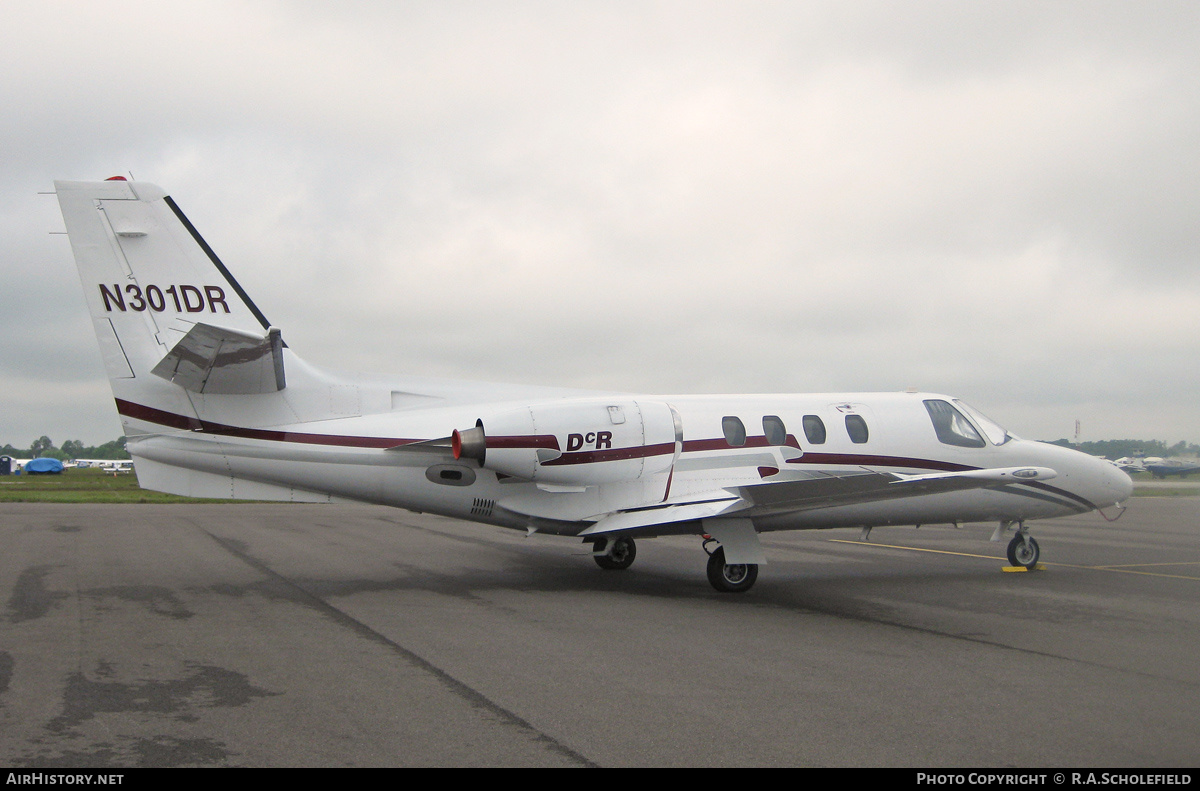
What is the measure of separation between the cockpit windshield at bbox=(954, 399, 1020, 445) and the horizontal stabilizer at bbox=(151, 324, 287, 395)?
1173 cm

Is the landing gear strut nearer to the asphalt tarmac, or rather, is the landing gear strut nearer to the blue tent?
the asphalt tarmac

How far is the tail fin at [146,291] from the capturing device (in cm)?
1162

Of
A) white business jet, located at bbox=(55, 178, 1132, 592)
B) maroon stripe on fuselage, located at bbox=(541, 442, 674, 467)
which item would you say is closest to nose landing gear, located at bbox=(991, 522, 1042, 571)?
white business jet, located at bbox=(55, 178, 1132, 592)

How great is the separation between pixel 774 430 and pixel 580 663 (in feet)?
23.2

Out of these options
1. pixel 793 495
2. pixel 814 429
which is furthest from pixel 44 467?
pixel 793 495

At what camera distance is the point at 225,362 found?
37.2ft

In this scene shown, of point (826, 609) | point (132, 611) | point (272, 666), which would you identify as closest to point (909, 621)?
point (826, 609)

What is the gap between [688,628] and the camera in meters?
10.1

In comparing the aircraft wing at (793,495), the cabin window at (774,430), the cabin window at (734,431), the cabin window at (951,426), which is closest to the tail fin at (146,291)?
the aircraft wing at (793,495)

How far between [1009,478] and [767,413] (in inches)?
171

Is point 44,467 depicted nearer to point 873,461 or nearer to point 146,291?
point 146,291

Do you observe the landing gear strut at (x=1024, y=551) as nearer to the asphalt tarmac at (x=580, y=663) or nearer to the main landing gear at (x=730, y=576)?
the asphalt tarmac at (x=580, y=663)

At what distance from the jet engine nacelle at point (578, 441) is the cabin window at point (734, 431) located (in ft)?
2.87

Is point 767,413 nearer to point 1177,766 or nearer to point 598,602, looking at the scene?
point 598,602
